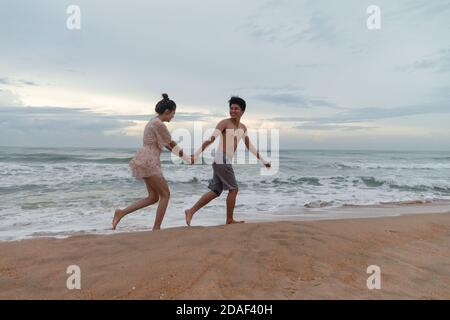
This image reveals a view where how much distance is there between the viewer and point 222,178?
492 centimetres

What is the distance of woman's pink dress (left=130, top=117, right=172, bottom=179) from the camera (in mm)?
4535

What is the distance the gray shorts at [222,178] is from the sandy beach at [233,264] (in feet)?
2.31

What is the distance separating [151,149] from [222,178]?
3.26ft

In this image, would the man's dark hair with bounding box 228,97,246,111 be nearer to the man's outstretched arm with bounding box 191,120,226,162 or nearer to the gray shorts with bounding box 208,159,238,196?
the man's outstretched arm with bounding box 191,120,226,162

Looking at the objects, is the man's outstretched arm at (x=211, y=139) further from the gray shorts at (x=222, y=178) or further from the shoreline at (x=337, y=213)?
the shoreline at (x=337, y=213)

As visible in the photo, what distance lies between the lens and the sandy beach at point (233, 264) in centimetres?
273

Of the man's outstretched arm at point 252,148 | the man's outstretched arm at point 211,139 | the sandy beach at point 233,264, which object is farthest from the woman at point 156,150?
the man's outstretched arm at point 252,148

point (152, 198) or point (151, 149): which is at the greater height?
point (151, 149)

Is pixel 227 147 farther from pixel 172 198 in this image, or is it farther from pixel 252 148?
pixel 172 198

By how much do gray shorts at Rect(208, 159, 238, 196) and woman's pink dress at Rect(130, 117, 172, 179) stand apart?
78cm

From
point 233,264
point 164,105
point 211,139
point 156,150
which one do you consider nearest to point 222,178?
point 211,139
